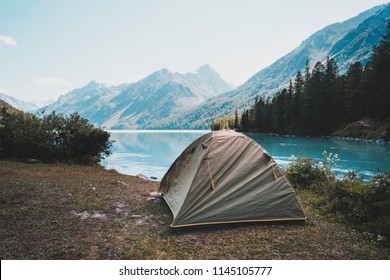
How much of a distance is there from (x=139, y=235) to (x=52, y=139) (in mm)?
18047

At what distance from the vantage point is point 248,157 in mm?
10016

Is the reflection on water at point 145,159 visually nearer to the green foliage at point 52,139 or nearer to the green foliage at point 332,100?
the green foliage at point 52,139

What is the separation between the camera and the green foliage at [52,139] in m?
22.1

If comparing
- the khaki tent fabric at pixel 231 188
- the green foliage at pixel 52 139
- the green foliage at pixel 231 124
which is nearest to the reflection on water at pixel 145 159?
the green foliage at pixel 52 139

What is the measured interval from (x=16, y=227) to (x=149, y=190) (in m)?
6.76

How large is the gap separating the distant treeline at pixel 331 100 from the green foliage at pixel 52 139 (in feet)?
195

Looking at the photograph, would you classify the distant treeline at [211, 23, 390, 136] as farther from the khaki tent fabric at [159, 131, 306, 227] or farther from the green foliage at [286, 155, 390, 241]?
the khaki tent fabric at [159, 131, 306, 227]

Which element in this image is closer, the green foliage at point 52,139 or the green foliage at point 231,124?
the green foliage at point 52,139

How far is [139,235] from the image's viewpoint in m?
8.03

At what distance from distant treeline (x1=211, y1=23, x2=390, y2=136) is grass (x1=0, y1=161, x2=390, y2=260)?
61198 mm

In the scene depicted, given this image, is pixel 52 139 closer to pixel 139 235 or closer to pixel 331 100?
pixel 139 235

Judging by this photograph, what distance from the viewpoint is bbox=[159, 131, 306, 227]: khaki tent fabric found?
880 centimetres

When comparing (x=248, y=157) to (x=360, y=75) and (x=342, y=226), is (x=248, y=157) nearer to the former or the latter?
(x=342, y=226)
